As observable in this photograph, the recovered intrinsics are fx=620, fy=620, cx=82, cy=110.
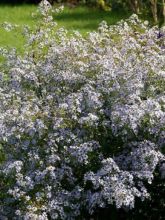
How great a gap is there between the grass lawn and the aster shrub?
8.65 metres

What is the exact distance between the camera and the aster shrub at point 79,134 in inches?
174

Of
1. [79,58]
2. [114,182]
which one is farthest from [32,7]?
[114,182]

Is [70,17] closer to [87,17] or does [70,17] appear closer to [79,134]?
[87,17]

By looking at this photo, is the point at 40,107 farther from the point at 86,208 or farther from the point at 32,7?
the point at 32,7

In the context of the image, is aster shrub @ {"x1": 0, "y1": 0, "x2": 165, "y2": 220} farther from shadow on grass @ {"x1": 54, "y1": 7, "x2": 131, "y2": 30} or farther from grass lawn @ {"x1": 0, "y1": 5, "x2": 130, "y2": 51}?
shadow on grass @ {"x1": 54, "y1": 7, "x2": 131, "y2": 30}

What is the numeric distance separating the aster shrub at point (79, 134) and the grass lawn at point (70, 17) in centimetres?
865

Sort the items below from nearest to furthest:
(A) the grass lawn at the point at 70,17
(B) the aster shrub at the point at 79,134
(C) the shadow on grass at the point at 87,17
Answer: (B) the aster shrub at the point at 79,134 < (A) the grass lawn at the point at 70,17 < (C) the shadow on grass at the point at 87,17

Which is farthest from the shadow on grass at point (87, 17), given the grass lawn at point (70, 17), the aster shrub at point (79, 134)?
the aster shrub at point (79, 134)

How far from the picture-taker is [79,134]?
468 cm

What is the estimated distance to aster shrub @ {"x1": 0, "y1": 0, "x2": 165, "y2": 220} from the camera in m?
4.43

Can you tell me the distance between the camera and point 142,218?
5.05 m

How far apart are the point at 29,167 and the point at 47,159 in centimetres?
15

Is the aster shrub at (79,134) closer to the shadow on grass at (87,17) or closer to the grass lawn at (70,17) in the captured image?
the grass lawn at (70,17)

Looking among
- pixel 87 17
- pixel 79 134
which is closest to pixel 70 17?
pixel 87 17
